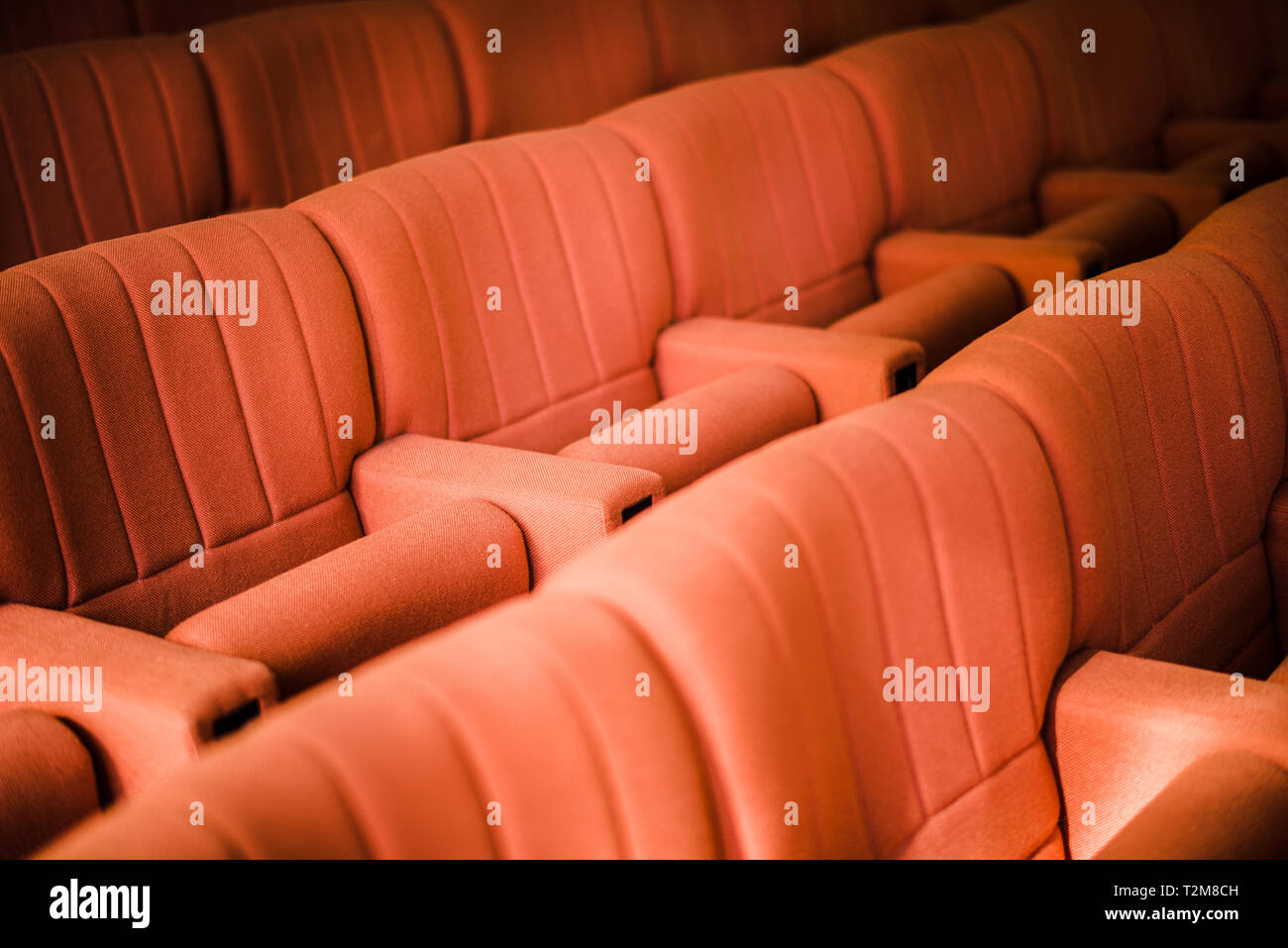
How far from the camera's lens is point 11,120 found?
288cm

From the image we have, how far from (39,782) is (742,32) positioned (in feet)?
12.4

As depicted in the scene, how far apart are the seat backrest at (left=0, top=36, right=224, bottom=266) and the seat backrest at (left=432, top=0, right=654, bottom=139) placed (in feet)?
2.83

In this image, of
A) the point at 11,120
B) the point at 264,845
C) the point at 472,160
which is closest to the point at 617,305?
the point at 472,160

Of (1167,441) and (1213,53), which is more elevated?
(1213,53)

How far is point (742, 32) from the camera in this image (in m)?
4.53

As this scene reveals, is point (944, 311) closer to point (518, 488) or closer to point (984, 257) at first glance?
point (984, 257)

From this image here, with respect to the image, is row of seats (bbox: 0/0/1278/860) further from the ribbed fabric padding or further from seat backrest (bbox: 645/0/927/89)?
seat backrest (bbox: 645/0/927/89)

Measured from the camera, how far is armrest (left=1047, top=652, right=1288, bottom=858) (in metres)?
1.43

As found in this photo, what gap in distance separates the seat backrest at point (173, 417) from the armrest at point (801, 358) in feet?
2.75

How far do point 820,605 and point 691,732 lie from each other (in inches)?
8.8

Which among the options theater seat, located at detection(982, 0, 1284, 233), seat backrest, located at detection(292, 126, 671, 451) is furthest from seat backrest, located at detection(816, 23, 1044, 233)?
seat backrest, located at detection(292, 126, 671, 451)

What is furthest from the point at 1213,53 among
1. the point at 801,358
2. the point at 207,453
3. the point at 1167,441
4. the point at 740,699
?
the point at 740,699
